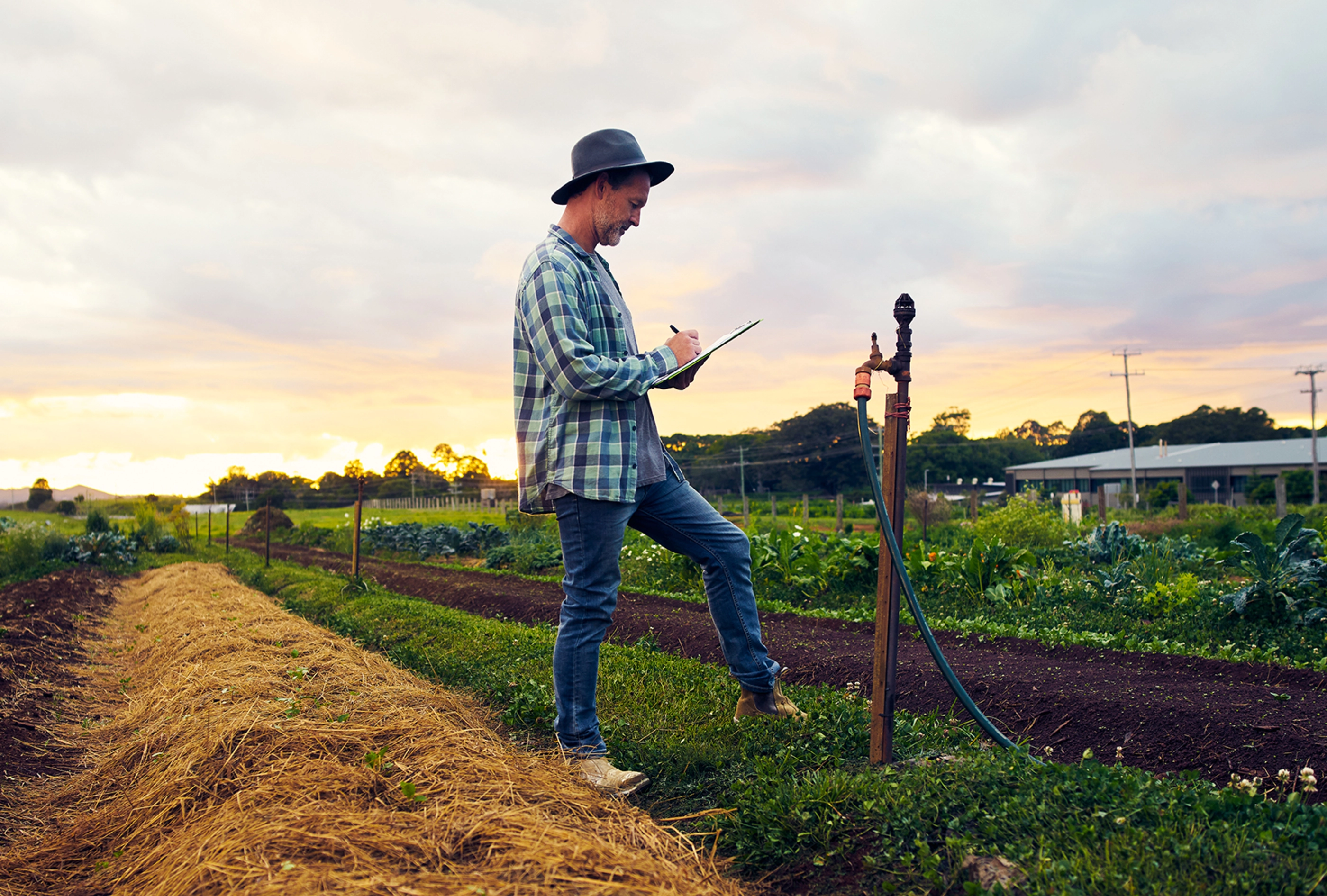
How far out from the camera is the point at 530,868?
1880 millimetres

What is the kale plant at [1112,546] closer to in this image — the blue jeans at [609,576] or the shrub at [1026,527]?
the shrub at [1026,527]

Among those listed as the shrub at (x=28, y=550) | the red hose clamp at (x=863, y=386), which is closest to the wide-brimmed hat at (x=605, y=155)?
the red hose clamp at (x=863, y=386)

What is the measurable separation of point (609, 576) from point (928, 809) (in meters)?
1.22

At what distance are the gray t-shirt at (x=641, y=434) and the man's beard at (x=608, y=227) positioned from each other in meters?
0.08

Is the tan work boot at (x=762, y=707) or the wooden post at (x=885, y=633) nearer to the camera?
the wooden post at (x=885, y=633)

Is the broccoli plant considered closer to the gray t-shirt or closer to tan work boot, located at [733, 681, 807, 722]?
tan work boot, located at [733, 681, 807, 722]

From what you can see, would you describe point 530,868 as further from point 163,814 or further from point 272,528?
point 272,528

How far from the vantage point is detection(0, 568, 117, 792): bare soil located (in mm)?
3938

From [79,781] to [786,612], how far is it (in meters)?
5.17

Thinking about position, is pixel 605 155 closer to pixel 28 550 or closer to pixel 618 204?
pixel 618 204

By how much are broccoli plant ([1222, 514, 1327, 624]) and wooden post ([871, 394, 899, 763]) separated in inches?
148

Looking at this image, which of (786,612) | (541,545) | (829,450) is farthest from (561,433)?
(829,450)

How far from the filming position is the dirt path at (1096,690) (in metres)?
3.29

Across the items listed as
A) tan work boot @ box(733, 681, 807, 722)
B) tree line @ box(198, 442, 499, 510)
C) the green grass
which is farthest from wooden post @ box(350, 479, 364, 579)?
tree line @ box(198, 442, 499, 510)
